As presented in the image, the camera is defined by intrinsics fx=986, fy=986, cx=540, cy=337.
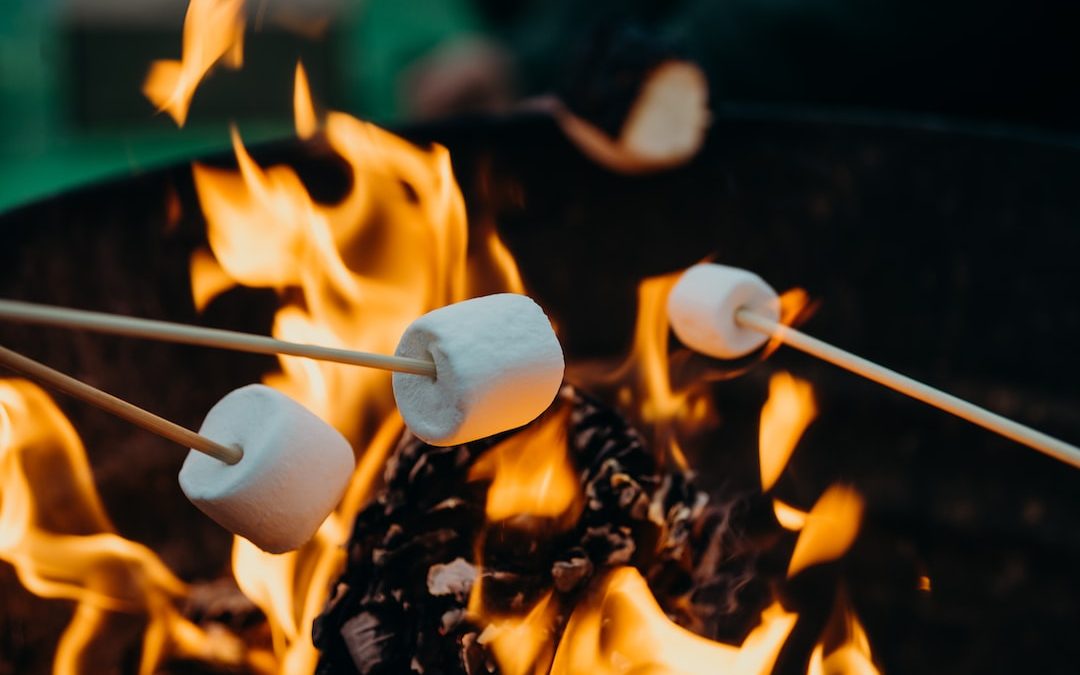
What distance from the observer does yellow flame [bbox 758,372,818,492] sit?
0.80 m

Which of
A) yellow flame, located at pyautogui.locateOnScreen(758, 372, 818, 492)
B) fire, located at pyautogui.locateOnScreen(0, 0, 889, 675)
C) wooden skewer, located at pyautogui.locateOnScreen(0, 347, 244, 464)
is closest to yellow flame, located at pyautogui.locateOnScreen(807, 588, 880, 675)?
fire, located at pyautogui.locateOnScreen(0, 0, 889, 675)

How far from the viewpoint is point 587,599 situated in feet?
2.00

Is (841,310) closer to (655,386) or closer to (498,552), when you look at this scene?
(655,386)

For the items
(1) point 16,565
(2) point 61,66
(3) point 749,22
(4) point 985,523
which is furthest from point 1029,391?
(2) point 61,66

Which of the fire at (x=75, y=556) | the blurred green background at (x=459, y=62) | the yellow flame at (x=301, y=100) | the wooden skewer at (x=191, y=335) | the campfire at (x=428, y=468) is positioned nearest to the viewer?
the wooden skewer at (x=191, y=335)

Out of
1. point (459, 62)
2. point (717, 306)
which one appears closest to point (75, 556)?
point (717, 306)

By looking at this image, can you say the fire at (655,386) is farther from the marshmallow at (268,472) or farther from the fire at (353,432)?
the marshmallow at (268,472)

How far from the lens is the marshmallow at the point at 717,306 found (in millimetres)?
667

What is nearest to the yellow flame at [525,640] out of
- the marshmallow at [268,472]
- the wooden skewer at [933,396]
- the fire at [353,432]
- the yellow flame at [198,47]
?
the fire at [353,432]

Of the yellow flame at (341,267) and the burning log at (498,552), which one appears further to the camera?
the yellow flame at (341,267)

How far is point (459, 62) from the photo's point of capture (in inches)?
75.4

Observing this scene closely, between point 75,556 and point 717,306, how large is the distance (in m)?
0.48

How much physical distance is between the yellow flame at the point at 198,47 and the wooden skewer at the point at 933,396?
0.43m

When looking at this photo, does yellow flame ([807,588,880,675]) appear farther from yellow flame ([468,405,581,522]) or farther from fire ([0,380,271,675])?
fire ([0,380,271,675])
